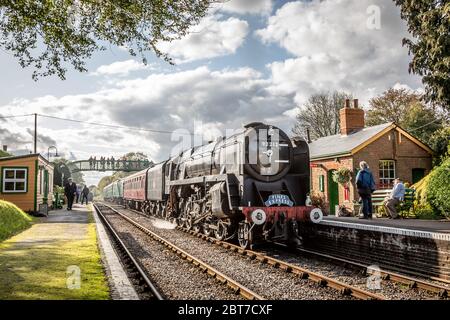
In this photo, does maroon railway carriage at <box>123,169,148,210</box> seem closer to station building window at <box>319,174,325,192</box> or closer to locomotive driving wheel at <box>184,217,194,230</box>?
locomotive driving wheel at <box>184,217,194,230</box>

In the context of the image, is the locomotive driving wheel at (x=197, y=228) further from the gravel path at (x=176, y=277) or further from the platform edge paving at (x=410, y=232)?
the platform edge paving at (x=410, y=232)

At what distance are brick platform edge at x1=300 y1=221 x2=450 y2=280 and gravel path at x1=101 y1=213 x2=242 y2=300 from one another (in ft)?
11.8

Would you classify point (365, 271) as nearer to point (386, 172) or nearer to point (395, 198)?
point (395, 198)

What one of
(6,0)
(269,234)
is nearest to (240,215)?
(269,234)

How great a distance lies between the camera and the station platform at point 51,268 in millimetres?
5840

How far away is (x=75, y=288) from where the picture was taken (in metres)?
6.10

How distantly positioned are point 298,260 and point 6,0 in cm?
815

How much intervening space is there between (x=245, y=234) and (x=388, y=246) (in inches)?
128

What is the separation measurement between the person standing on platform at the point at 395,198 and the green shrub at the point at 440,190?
0.85 metres

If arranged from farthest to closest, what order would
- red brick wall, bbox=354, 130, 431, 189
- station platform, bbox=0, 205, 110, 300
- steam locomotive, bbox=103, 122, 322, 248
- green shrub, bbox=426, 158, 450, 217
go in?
1. red brick wall, bbox=354, 130, 431, 189
2. green shrub, bbox=426, 158, 450, 217
3. steam locomotive, bbox=103, 122, 322, 248
4. station platform, bbox=0, 205, 110, 300

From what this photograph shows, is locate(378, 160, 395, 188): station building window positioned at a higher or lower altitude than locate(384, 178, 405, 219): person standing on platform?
higher

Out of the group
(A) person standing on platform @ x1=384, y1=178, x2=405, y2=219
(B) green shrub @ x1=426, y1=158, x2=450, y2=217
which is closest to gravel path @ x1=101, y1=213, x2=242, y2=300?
(A) person standing on platform @ x1=384, y1=178, x2=405, y2=219

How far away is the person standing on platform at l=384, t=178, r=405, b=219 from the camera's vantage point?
533 inches

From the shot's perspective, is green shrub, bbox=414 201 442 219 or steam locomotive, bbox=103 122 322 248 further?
green shrub, bbox=414 201 442 219
